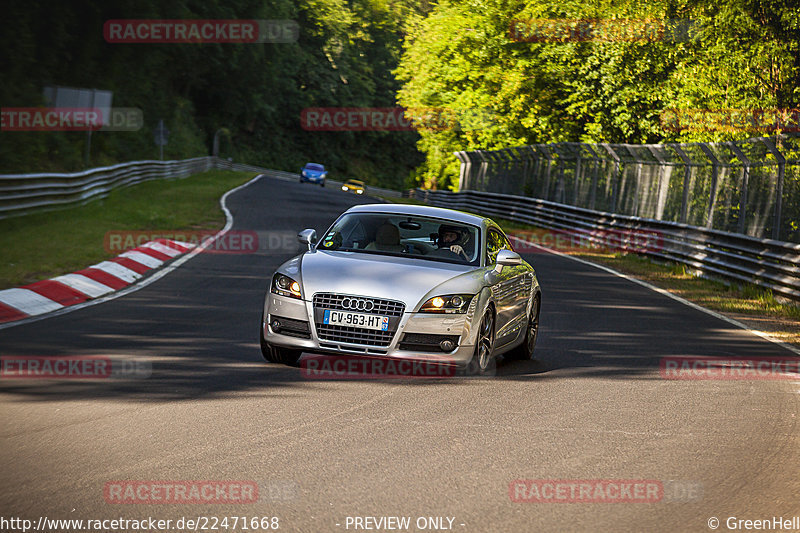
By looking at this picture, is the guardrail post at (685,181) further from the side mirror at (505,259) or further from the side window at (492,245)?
the side mirror at (505,259)

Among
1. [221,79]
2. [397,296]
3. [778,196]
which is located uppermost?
[221,79]

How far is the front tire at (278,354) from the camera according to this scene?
9039mm

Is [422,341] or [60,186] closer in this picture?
[422,341]

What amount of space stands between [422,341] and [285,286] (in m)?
1.24

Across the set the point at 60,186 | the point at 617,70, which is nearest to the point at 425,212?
the point at 60,186

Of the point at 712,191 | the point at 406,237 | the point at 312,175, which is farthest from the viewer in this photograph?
the point at 312,175

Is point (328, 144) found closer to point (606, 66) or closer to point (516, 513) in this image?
point (606, 66)

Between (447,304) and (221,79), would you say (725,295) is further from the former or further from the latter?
(221,79)

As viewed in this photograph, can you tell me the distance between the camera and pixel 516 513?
527 centimetres

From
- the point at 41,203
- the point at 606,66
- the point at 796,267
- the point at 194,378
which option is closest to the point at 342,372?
the point at 194,378

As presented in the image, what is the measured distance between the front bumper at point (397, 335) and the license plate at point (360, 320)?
0.12 metres

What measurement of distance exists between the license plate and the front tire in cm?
72

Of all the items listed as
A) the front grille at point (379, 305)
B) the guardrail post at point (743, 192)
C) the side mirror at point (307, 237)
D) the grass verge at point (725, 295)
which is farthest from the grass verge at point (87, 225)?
the guardrail post at point (743, 192)

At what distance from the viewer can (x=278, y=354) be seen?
359 inches
